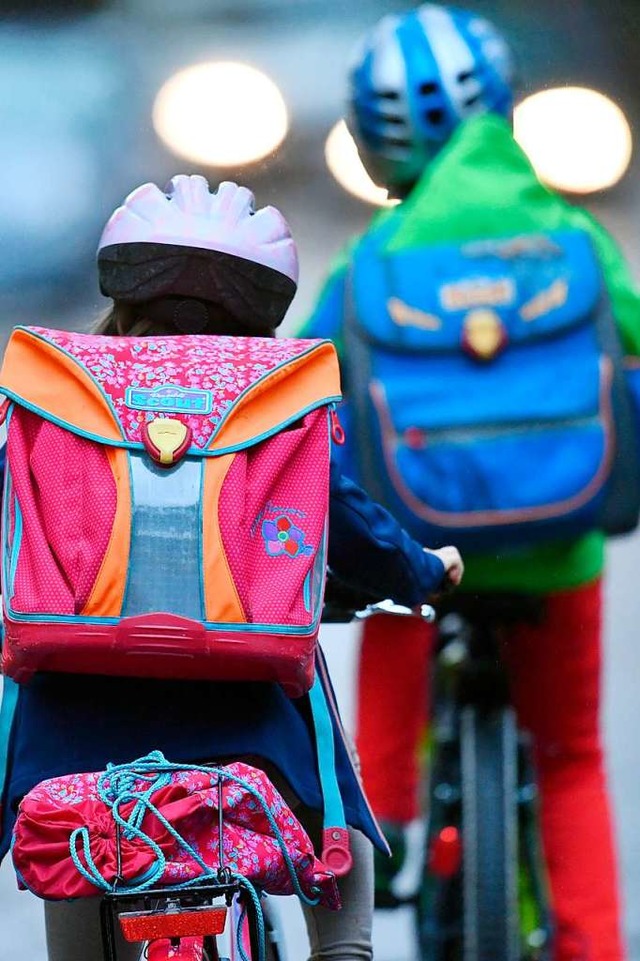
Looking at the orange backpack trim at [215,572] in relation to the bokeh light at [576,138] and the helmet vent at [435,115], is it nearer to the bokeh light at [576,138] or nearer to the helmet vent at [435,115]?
the helmet vent at [435,115]

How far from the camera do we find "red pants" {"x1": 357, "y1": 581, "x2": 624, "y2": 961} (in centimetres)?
362

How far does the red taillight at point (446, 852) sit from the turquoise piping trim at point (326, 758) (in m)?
0.86

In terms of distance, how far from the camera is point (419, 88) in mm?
3797

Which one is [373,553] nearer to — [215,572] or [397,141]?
[215,572]

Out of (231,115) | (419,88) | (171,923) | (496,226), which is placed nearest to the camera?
(171,923)

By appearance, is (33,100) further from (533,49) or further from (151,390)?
(151,390)

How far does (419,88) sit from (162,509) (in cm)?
159

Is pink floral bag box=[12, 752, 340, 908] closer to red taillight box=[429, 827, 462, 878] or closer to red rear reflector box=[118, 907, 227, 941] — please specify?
red rear reflector box=[118, 907, 227, 941]

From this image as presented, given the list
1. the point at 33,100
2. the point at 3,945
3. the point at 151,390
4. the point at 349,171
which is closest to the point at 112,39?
the point at 33,100

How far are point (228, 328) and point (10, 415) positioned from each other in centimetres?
40

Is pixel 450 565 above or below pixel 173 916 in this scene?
above

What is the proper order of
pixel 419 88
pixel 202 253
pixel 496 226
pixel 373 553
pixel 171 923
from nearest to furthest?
pixel 171 923, pixel 373 553, pixel 202 253, pixel 496 226, pixel 419 88

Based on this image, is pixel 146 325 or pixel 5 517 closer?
pixel 5 517

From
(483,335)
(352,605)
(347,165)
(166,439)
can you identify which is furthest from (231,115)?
(166,439)
